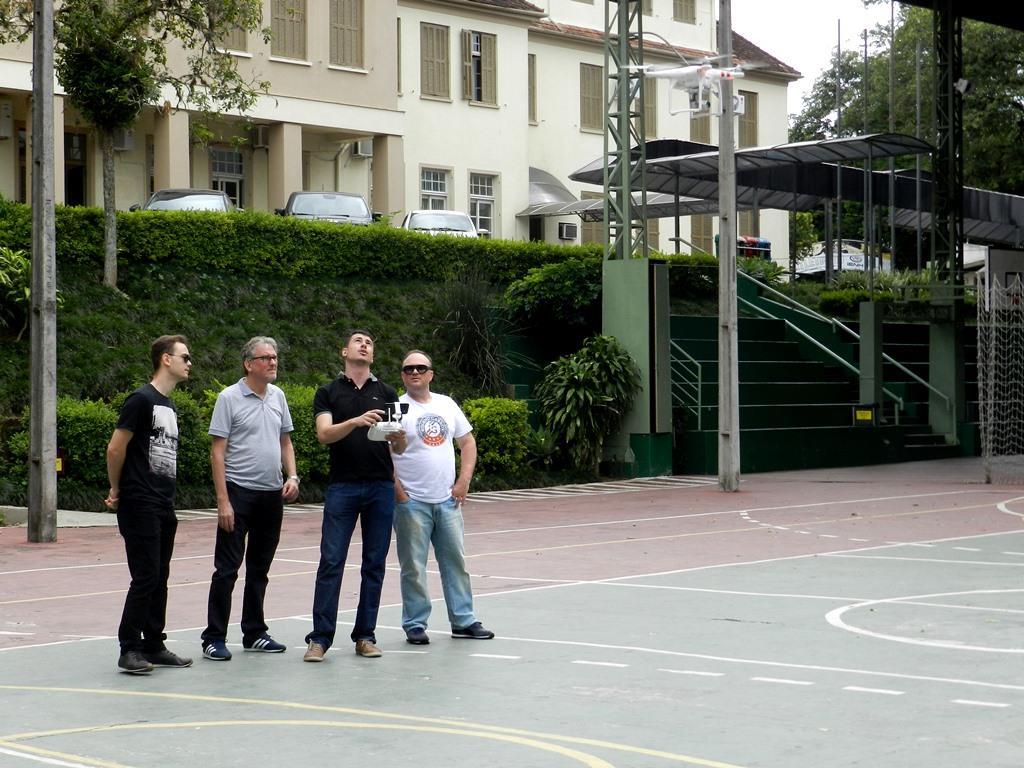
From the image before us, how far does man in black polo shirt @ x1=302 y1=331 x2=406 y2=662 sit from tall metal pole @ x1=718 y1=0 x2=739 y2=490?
1406cm

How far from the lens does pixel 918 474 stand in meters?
27.0

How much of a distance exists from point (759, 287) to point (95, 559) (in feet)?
73.1

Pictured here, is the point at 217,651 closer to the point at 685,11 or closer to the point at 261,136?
the point at 261,136

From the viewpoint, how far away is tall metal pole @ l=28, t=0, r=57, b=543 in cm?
1828

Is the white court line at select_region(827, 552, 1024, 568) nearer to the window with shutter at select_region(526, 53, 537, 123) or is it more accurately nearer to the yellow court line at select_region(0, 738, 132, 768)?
the yellow court line at select_region(0, 738, 132, 768)

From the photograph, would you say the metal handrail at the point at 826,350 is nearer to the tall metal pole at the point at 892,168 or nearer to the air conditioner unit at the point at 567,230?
the tall metal pole at the point at 892,168

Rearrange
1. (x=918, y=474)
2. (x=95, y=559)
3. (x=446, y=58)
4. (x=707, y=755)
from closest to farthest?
(x=707, y=755)
(x=95, y=559)
(x=918, y=474)
(x=446, y=58)

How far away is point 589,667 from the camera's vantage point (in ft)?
30.5

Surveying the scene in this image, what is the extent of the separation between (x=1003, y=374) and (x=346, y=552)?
2154 cm

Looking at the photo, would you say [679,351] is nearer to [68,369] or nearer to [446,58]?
[68,369]

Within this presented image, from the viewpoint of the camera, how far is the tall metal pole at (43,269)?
1828 cm

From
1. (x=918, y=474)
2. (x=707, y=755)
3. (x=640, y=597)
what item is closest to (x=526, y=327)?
(x=918, y=474)

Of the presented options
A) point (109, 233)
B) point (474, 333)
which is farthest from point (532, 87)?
point (109, 233)

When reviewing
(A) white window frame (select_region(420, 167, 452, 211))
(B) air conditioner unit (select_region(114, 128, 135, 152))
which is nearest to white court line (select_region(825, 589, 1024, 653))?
(B) air conditioner unit (select_region(114, 128, 135, 152))
